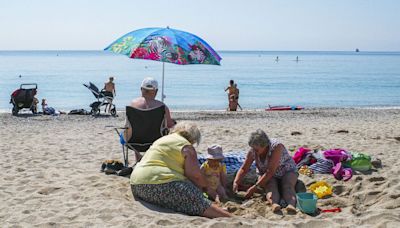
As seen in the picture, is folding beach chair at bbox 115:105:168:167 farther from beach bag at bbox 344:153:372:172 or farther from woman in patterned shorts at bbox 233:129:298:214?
beach bag at bbox 344:153:372:172

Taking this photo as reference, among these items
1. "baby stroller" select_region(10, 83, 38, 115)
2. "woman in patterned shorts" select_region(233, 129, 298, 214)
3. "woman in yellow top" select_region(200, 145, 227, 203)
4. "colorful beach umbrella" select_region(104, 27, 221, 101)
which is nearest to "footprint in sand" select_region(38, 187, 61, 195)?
"woman in yellow top" select_region(200, 145, 227, 203)

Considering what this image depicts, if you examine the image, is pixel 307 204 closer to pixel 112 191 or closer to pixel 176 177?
pixel 176 177

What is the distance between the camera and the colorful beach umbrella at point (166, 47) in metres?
5.68

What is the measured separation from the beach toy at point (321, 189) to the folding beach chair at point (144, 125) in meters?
1.77

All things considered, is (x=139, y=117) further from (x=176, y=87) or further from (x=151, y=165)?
(x=176, y=87)

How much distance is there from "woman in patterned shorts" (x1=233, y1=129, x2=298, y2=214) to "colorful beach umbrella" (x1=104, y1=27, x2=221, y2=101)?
5.57 ft

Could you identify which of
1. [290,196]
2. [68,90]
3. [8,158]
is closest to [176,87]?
[68,90]

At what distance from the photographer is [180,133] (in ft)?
13.2

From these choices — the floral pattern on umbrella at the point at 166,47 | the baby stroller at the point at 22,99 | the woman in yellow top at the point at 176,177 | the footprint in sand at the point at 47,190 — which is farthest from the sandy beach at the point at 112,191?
the baby stroller at the point at 22,99

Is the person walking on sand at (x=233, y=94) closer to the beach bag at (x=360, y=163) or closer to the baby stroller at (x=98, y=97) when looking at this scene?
the baby stroller at (x=98, y=97)

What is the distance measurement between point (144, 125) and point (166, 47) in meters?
1.10

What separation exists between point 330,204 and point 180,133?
1.54 m

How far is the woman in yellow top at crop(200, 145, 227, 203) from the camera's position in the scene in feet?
14.3

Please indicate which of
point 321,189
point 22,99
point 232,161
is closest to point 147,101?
point 232,161
